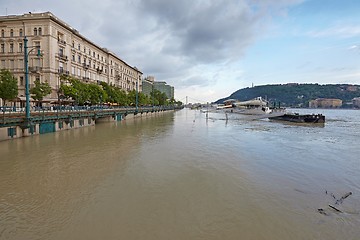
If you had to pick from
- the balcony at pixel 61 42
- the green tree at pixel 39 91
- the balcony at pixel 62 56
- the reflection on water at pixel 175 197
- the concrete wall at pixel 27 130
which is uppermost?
the balcony at pixel 61 42

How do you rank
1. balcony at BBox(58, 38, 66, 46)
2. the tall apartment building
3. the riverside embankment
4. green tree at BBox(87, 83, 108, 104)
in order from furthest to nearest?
1. balcony at BBox(58, 38, 66, 46)
2. green tree at BBox(87, 83, 108, 104)
3. the tall apartment building
4. the riverside embankment

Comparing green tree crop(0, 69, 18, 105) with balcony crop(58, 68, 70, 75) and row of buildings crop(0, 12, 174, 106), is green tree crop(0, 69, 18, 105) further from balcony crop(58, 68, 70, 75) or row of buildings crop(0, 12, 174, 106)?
balcony crop(58, 68, 70, 75)

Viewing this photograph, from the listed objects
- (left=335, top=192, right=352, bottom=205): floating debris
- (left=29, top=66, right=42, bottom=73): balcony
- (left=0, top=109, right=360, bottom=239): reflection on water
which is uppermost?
(left=29, top=66, right=42, bottom=73): balcony

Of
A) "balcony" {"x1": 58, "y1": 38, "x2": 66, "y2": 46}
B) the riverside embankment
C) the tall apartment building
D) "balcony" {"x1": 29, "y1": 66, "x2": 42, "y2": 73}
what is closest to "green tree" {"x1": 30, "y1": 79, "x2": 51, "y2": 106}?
the riverside embankment

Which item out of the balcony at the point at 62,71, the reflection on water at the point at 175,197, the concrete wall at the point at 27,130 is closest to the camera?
the reflection on water at the point at 175,197

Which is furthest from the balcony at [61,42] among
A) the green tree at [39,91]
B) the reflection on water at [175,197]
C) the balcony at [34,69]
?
the reflection on water at [175,197]

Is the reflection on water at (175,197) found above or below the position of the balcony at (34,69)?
below

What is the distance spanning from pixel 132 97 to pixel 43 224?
77.7m

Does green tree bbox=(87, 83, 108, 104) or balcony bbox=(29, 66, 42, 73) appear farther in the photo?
green tree bbox=(87, 83, 108, 104)

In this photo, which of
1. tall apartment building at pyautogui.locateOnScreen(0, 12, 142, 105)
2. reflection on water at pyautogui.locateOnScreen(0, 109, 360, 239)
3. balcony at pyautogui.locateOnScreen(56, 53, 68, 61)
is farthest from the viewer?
balcony at pyautogui.locateOnScreen(56, 53, 68, 61)

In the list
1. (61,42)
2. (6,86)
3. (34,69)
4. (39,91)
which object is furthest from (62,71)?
(6,86)

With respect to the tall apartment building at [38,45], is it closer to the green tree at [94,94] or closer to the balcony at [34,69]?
the balcony at [34,69]

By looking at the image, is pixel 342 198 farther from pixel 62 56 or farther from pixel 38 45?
pixel 62 56

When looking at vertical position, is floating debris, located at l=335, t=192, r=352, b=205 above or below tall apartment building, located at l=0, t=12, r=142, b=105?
below
